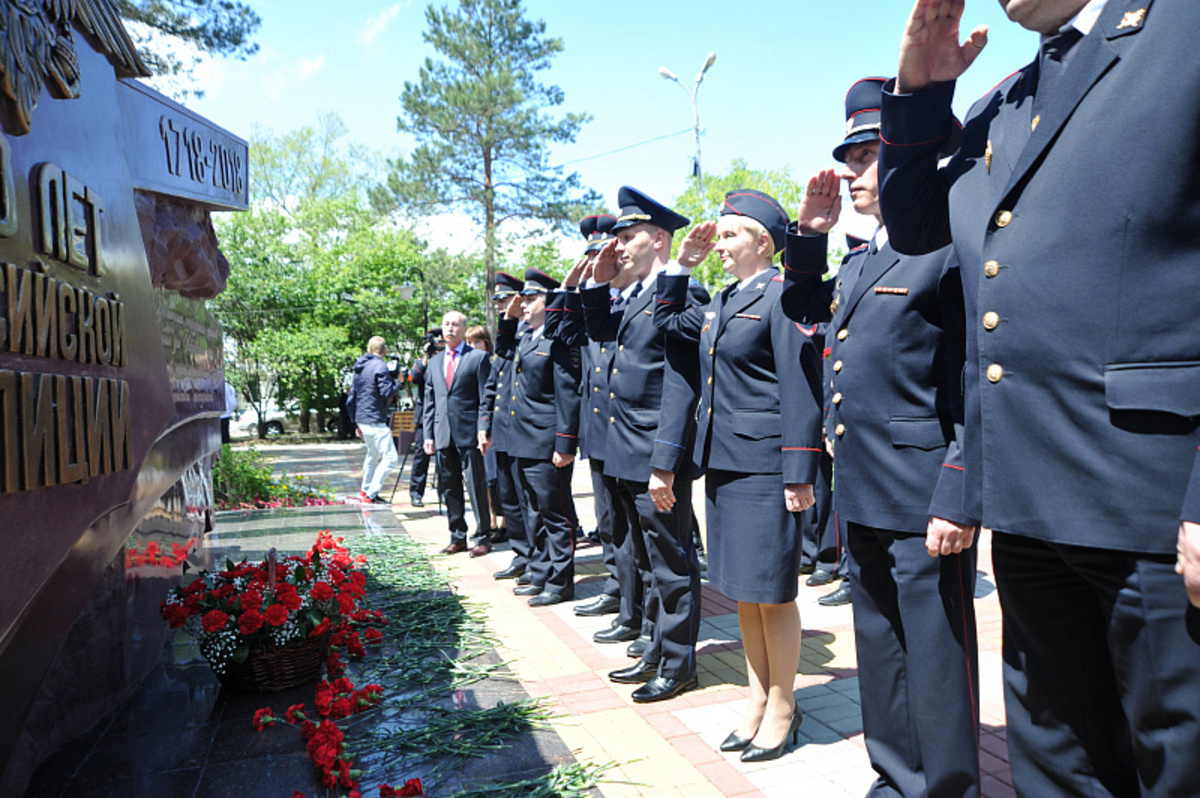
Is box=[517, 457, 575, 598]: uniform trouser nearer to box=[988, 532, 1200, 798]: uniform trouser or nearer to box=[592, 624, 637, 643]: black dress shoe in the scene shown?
box=[592, 624, 637, 643]: black dress shoe

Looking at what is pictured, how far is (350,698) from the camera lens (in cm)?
342

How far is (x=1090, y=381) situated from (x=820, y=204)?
1.37m

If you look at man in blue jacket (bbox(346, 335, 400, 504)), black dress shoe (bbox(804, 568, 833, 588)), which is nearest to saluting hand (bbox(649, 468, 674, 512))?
black dress shoe (bbox(804, 568, 833, 588))

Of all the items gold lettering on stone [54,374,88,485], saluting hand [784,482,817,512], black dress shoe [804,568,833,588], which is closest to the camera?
gold lettering on stone [54,374,88,485]

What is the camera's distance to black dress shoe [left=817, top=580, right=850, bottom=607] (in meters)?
5.15

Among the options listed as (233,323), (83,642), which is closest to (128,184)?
(83,642)

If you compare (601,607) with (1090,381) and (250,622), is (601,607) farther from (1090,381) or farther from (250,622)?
(1090,381)


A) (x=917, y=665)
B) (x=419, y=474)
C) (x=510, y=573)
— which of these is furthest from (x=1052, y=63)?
(x=419, y=474)

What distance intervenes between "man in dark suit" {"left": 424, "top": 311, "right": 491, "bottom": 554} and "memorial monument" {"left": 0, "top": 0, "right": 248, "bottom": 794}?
3.89 metres

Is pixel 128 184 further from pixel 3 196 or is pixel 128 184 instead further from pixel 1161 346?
pixel 1161 346

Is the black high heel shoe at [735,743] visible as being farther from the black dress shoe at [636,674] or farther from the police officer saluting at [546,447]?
the police officer saluting at [546,447]

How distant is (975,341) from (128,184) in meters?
2.38

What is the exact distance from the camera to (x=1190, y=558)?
3.81 feet

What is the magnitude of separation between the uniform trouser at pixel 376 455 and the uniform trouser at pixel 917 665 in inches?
337
